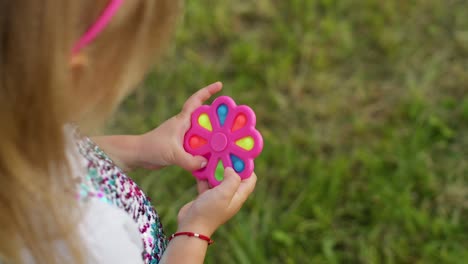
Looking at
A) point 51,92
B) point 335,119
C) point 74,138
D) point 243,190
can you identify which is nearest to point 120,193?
point 74,138

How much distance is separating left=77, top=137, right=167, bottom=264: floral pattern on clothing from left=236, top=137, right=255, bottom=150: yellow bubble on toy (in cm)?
19

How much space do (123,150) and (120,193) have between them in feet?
0.60

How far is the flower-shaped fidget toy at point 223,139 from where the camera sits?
43.3 inches

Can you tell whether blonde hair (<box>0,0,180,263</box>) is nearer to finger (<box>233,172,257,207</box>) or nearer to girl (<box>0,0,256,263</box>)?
girl (<box>0,0,256,263</box>)

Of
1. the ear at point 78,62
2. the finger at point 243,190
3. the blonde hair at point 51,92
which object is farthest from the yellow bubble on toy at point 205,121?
the ear at point 78,62

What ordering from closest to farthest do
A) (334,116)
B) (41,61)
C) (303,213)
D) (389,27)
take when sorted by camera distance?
1. (41,61)
2. (303,213)
3. (334,116)
4. (389,27)

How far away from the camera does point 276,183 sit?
1789 mm

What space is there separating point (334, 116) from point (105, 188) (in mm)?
1086

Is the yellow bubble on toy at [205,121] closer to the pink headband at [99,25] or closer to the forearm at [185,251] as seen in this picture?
the forearm at [185,251]

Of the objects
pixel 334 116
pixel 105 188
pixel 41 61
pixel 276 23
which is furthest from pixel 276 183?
pixel 41 61

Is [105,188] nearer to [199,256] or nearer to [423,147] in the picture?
[199,256]

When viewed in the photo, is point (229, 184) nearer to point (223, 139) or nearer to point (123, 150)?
point (223, 139)

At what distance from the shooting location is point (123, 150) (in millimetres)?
1184

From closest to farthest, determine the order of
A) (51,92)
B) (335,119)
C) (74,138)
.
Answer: (51,92) < (74,138) < (335,119)
